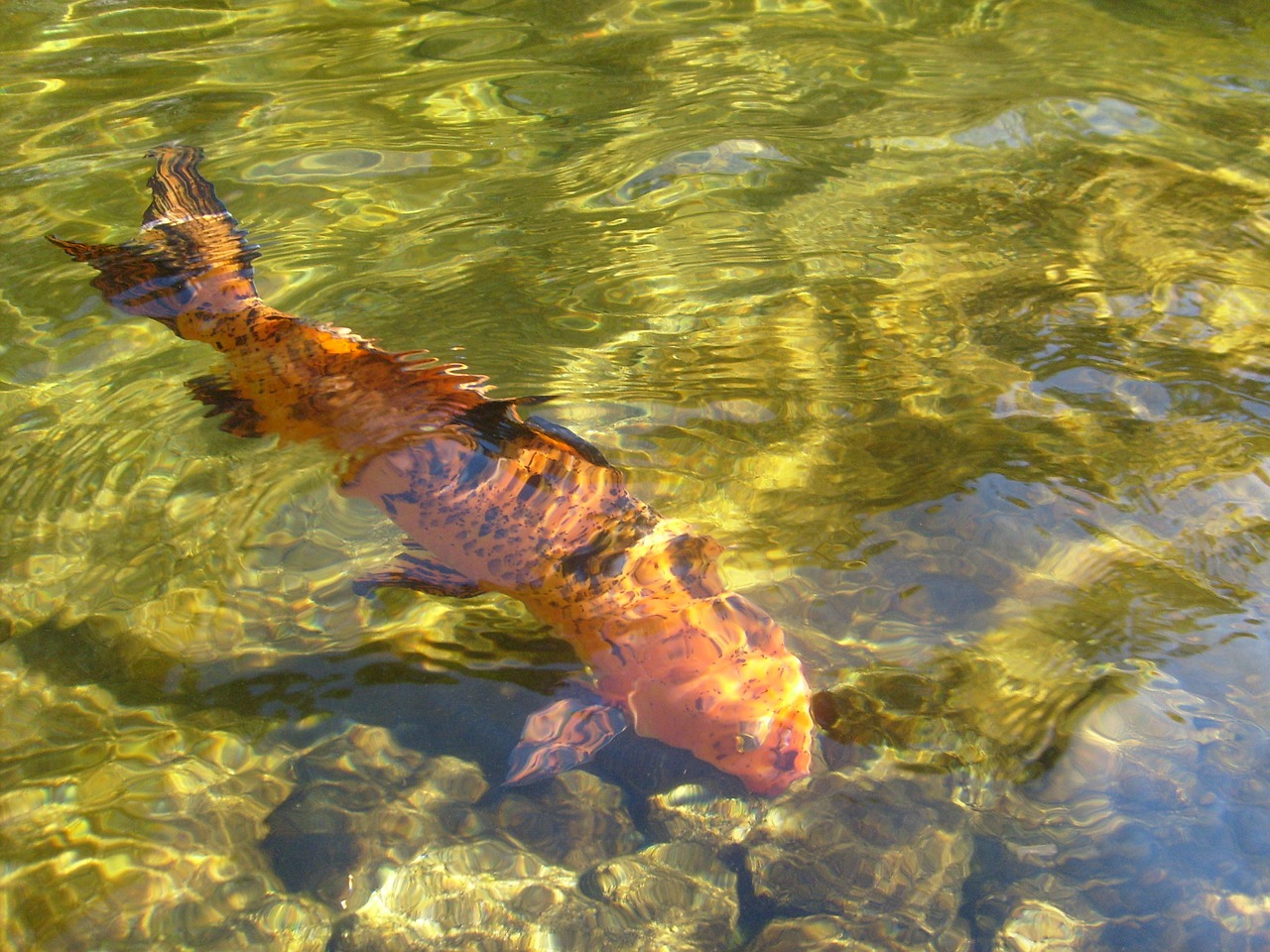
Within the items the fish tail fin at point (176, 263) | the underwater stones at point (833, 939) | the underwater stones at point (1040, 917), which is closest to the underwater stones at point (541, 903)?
the underwater stones at point (833, 939)

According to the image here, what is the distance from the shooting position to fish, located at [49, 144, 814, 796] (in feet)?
10.2

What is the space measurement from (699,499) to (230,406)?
1.83 meters

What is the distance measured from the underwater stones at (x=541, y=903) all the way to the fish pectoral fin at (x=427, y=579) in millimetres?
823

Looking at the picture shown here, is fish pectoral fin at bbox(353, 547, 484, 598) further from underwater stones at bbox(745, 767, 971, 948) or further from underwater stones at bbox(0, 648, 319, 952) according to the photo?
underwater stones at bbox(745, 767, 971, 948)

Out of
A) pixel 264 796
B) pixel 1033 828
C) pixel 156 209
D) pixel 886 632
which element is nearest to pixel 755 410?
pixel 886 632

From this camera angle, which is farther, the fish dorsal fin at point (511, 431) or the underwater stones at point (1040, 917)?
the fish dorsal fin at point (511, 431)

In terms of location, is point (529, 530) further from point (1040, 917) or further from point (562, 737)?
point (1040, 917)

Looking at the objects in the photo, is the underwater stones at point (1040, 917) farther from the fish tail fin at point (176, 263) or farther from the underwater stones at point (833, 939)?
the fish tail fin at point (176, 263)

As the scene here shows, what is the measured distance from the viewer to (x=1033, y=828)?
2.89 metres

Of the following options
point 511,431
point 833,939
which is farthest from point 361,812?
point 833,939

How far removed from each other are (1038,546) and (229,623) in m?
2.91

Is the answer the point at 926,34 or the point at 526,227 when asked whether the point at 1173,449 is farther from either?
the point at 926,34

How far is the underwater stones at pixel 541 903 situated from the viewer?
2854mm

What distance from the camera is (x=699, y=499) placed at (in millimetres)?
3848
